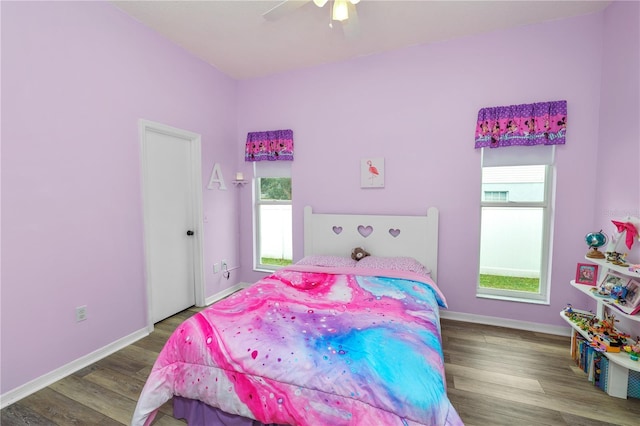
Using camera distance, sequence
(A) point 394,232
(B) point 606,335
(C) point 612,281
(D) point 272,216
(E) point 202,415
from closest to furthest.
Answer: (E) point 202,415 → (B) point 606,335 → (C) point 612,281 → (A) point 394,232 → (D) point 272,216

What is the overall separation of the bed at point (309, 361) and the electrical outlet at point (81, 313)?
1.11m

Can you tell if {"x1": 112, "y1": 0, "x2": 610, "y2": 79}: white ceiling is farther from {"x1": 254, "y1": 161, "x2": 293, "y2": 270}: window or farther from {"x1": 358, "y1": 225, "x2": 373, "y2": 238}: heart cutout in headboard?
{"x1": 358, "y1": 225, "x2": 373, "y2": 238}: heart cutout in headboard

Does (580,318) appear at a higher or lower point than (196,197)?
lower

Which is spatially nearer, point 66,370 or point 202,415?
point 202,415

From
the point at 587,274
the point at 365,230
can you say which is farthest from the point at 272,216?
the point at 587,274

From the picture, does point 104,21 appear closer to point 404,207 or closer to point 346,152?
point 346,152

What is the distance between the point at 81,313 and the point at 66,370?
410 millimetres

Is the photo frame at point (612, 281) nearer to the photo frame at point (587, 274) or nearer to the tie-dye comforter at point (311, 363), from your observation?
the photo frame at point (587, 274)

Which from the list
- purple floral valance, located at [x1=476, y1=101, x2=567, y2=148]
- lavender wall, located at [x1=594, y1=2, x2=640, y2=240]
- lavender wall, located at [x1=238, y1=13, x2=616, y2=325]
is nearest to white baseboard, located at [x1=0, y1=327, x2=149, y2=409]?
lavender wall, located at [x1=238, y1=13, x2=616, y2=325]

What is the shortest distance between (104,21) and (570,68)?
13.4ft

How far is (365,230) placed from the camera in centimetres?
323

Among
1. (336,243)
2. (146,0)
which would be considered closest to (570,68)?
(336,243)

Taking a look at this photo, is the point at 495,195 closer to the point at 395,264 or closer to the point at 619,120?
the point at 619,120

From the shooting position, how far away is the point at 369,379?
122 cm
